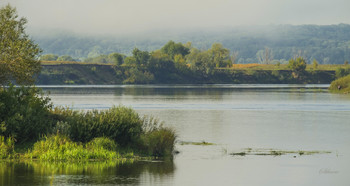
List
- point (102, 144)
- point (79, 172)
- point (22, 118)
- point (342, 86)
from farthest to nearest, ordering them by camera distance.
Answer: point (342, 86)
point (22, 118)
point (102, 144)
point (79, 172)

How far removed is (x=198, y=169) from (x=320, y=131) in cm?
2258

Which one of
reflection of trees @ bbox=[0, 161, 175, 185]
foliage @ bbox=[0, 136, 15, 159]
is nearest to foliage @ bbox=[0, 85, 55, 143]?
→ foliage @ bbox=[0, 136, 15, 159]

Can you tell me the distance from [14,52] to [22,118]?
10951mm

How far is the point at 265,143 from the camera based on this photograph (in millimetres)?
38562

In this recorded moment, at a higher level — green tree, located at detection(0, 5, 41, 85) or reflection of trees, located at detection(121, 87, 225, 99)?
green tree, located at detection(0, 5, 41, 85)

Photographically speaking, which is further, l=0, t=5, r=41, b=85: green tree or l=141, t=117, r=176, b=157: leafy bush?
l=0, t=5, r=41, b=85: green tree

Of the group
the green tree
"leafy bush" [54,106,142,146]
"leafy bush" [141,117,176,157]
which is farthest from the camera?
the green tree

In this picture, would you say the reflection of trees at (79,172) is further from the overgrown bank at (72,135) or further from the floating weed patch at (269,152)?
the floating weed patch at (269,152)

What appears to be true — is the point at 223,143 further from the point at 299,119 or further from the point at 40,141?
the point at 299,119

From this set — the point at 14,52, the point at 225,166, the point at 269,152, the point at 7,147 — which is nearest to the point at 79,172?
the point at 7,147

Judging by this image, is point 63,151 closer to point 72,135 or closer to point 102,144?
point 72,135

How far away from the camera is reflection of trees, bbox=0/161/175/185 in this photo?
2341 cm

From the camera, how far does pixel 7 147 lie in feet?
96.2

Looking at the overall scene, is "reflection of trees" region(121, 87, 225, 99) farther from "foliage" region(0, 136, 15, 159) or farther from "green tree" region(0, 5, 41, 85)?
"foliage" region(0, 136, 15, 159)
